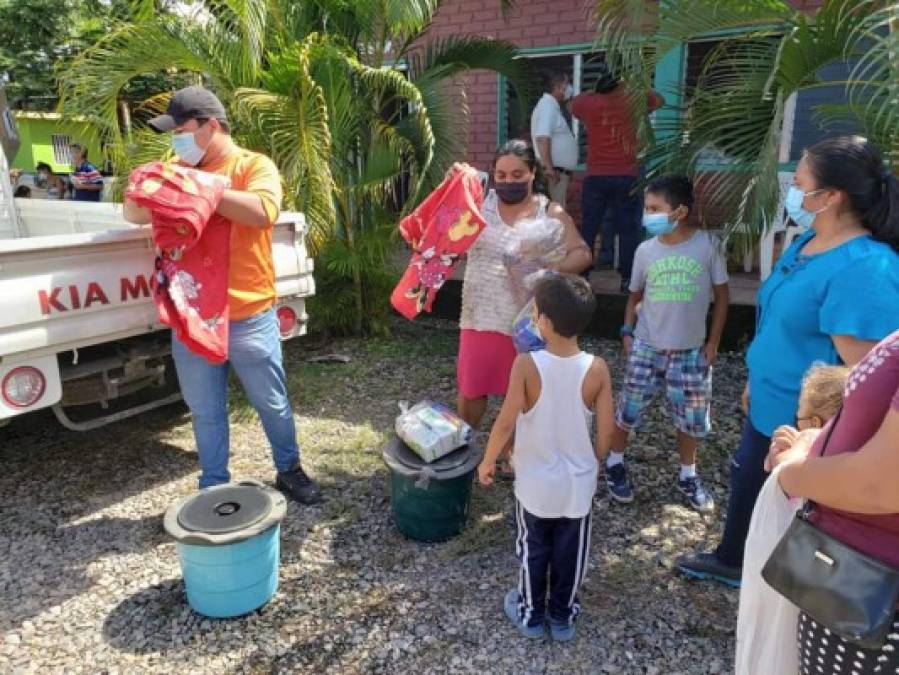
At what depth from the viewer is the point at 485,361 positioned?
3227 mm

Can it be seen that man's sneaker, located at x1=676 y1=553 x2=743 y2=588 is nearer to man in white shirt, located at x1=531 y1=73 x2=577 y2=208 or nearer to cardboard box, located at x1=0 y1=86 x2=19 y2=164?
man in white shirt, located at x1=531 y1=73 x2=577 y2=208

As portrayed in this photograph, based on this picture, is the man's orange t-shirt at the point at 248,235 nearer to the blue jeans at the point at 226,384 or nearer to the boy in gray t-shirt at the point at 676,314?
the blue jeans at the point at 226,384

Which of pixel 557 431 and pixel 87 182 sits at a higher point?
pixel 87 182

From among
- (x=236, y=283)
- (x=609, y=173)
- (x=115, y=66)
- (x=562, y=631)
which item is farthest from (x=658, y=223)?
(x=115, y=66)

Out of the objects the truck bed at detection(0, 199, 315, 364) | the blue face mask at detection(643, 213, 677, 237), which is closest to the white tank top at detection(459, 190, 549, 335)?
the blue face mask at detection(643, 213, 677, 237)

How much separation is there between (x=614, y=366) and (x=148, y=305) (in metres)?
3.41

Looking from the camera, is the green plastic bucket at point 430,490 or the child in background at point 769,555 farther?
the green plastic bucket at point 430,490

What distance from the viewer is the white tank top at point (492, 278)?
10.3ft

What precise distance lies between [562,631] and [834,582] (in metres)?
1.35

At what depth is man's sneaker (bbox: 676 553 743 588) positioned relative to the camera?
2771mm

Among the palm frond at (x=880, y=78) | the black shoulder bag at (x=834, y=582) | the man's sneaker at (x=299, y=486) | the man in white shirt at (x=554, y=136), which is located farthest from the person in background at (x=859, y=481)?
the man in white shirt at (x=554, y=136)

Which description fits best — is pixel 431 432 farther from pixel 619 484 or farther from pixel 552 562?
pixel 619 484

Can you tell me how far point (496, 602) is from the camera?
270cm

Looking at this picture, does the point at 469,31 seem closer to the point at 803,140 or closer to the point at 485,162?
the point at 485,162
